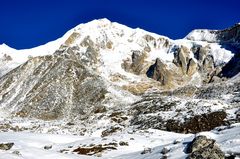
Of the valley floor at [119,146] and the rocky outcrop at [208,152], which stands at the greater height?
the valley floor at [119,146]

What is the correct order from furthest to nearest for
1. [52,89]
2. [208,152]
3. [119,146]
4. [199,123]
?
[52,89], [199,123], [119,146], [208,152]

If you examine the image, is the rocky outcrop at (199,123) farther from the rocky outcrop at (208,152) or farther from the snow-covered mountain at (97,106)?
the rocky outcrop at (208,152)

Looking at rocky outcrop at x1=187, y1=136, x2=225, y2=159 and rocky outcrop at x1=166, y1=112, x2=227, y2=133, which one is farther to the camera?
rocky outcrop at x1=166, y1=112, x2=227, y2=133

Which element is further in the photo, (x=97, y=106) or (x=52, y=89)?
(x=52, y=89)

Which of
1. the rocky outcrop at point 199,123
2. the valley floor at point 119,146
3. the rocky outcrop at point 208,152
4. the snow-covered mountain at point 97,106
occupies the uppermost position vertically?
the snow-covered mountain at point 97,106

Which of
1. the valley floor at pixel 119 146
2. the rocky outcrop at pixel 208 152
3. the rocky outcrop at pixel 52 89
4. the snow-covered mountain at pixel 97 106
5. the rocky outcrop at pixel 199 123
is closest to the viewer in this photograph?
the rocky outcrop at pixel 208 152

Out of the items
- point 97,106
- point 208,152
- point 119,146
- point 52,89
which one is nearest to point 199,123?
point 119,146

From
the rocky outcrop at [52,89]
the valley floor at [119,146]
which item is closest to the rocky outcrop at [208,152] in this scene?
the valley floor at [119,146]

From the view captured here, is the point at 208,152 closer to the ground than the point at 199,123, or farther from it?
closer to the ground


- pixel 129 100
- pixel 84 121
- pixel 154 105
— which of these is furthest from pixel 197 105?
pixel 129 100

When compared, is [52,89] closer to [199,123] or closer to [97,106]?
[97,106]

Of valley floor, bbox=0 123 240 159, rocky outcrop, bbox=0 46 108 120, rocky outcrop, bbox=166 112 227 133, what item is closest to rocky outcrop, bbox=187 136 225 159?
valley floor, bbox=0 123 240 159

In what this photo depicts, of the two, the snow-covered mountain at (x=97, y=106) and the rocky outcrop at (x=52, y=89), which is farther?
the rocky outcrop at (x=52, y=89)

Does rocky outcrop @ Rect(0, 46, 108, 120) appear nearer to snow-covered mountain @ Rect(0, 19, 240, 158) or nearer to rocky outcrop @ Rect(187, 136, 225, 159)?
snow-covered mountain @ Rect(0, 19, 240, 158)
